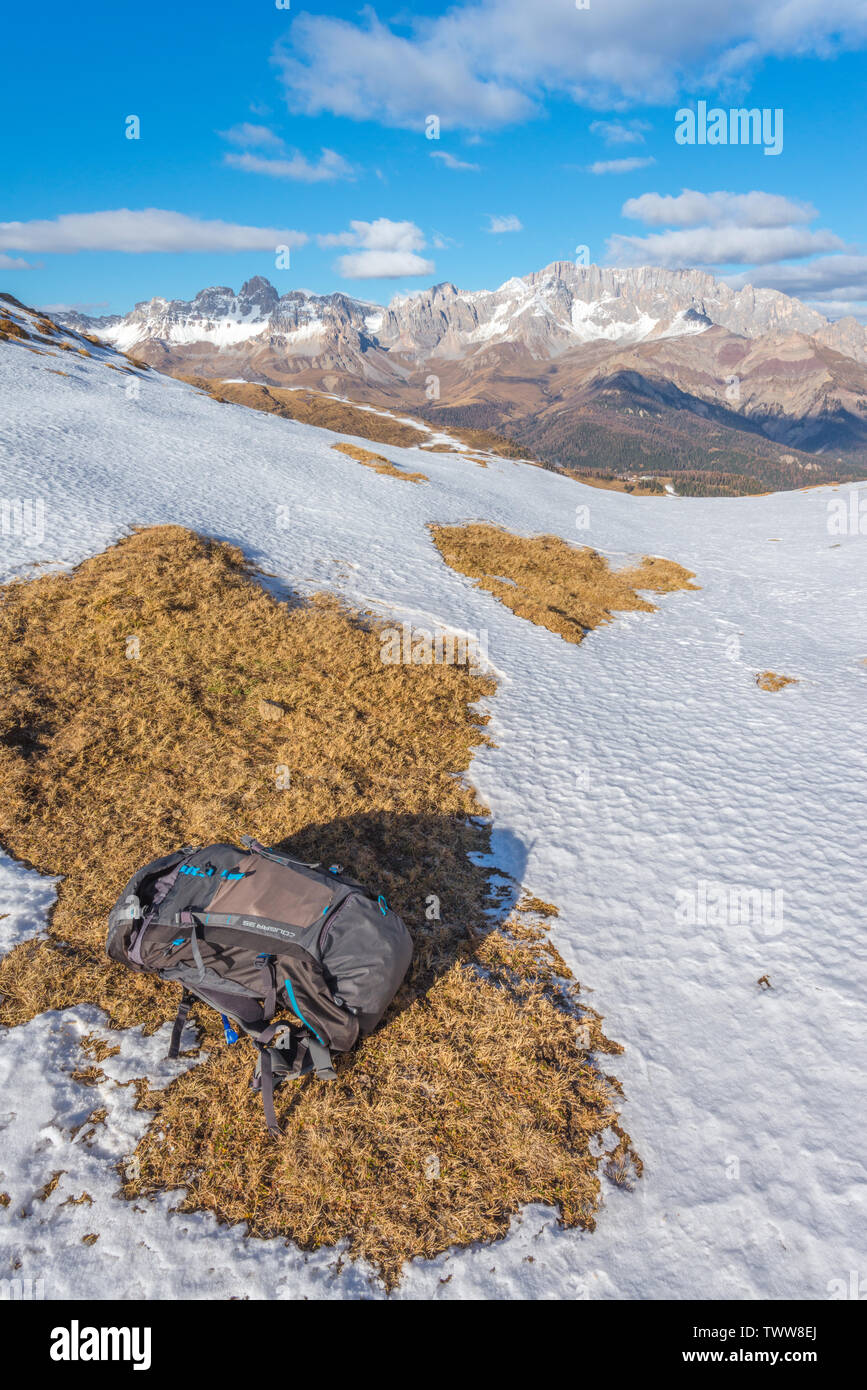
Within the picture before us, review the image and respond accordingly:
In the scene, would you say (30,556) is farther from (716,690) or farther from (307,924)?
(716,690)

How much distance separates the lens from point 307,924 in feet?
23.0

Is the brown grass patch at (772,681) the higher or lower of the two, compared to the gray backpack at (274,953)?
higher

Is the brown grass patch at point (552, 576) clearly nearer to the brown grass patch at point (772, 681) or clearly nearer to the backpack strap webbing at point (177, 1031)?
the brown grass patch at point (772, 681)

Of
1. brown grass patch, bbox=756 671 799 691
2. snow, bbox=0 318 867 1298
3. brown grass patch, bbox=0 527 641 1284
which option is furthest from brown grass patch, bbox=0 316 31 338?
brown grass patch, bbox=756 671 799 691

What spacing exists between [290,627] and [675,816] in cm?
1195

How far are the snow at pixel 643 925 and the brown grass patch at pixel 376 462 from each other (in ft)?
46.9

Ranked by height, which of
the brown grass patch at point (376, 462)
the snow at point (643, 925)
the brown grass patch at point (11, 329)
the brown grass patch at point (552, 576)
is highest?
the brown grass patch at point (11, 329)

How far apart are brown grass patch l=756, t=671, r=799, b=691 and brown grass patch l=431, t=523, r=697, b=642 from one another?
617 centimetres

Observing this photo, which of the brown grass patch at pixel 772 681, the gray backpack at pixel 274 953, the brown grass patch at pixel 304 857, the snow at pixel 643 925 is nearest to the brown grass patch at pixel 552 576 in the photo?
the snow at pixel 643 925

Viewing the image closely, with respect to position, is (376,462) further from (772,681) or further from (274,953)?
(274,953)

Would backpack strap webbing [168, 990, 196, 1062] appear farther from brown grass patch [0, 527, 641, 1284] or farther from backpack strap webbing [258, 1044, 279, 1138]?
backpack strap webbing [258, 1044, 279, 1138]

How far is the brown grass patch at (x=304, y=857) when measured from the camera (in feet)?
20.2

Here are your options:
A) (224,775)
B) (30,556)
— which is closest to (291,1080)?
(224,775)

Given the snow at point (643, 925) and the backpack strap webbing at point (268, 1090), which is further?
the backpack strap webbing at point (268, 1090)
